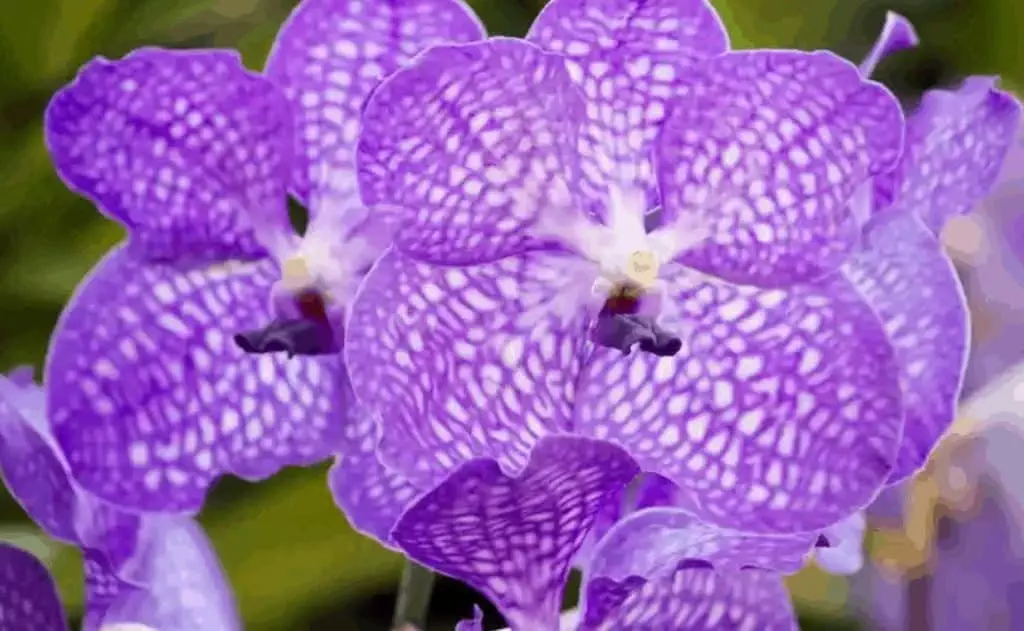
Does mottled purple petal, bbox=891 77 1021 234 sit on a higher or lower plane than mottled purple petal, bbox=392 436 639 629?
higher

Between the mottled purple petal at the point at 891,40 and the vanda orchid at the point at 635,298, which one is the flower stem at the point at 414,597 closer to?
the vanda orchid at the point at 635,298

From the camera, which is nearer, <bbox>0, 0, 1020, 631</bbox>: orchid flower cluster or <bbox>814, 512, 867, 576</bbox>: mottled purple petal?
<bbox>0, 0, 1020, 631</bbox>: orchid flower cluster

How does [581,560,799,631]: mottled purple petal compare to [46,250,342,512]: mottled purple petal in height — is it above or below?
below

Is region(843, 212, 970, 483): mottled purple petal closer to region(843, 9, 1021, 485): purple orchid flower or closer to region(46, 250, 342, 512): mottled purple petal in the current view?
region(843, 9, 1021, 485): purple orchid flower

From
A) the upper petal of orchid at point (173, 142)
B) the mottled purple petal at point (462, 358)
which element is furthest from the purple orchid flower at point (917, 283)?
the upper petal of orchid at point (173, 142)

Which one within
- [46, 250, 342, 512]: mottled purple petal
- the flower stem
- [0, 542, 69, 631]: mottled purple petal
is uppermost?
[46, 250, 342, 512]: mottled purple petal

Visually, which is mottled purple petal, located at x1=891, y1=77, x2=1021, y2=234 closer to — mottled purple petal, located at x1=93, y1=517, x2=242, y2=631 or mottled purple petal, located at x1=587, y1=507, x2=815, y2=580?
mottled purple petal, located at x1=587, y1=507, x2=815, y2=580

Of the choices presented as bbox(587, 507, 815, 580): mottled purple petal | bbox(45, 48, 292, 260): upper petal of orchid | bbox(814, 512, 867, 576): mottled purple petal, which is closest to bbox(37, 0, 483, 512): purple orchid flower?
bbox(45, 48, 292, 260): upper petal of orchid

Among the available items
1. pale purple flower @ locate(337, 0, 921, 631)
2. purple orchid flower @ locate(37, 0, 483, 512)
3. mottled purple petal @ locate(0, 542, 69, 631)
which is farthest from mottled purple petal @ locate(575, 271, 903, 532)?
mottled purple petal @ locate(0, 542, 69, 631)
